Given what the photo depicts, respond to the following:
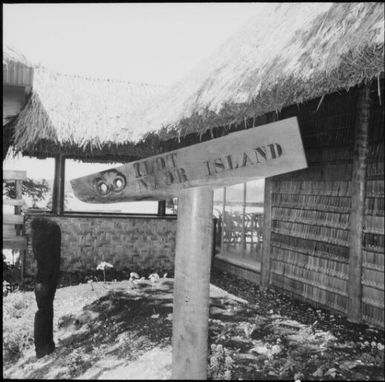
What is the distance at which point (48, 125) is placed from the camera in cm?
782

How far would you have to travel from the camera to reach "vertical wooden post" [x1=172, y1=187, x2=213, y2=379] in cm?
224

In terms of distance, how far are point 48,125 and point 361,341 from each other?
6.31 m

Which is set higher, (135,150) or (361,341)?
(135,150)

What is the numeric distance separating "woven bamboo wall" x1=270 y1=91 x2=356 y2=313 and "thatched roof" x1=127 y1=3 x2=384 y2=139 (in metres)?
1.00

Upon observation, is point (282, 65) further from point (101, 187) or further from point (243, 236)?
point (243, 236)

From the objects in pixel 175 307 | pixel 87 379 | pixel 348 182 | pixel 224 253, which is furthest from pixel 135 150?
pixel 175 307

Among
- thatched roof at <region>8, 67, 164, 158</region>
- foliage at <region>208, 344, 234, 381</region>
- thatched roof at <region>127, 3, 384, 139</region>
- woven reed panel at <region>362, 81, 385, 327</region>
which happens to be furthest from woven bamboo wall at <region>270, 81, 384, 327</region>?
thatched roof at <region>8, 67, 164, 158</region>

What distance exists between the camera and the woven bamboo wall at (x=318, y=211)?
16.4 ft

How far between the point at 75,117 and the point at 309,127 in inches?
187

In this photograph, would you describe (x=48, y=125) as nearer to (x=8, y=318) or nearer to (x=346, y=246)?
(x=8, y=318)

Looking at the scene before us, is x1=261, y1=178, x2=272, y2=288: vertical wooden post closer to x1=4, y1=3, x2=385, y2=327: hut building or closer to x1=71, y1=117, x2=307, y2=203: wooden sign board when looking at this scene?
x1=4, y1=3, x2=385, y2=327: hut building

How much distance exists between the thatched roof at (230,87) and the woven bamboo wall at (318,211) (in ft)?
3.43

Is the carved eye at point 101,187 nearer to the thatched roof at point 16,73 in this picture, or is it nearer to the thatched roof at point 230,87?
→ the thatched roof at point 16,73

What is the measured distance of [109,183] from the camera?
247 cm
